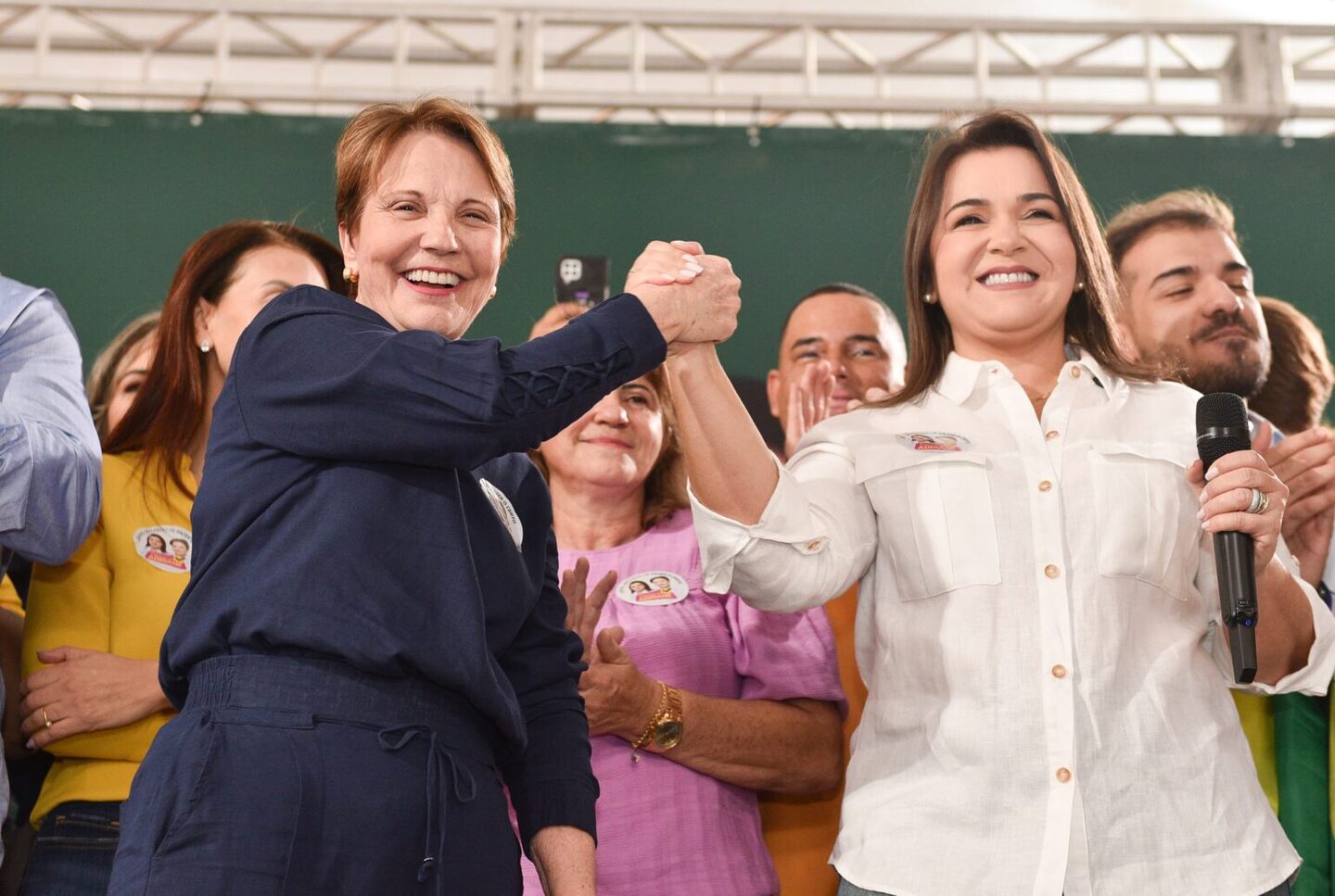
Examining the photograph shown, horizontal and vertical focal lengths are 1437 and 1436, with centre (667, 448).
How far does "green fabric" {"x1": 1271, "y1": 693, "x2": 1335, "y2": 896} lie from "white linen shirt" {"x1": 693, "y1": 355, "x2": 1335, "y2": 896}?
497mm

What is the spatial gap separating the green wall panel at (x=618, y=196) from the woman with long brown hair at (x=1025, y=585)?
2.34 meters

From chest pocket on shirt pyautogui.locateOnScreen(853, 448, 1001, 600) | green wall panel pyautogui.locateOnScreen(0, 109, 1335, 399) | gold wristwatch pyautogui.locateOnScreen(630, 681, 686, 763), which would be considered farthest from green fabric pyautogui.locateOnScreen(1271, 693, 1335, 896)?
green wall panel pyautogui.locateOnScreen(0, 109, 1335, 399)

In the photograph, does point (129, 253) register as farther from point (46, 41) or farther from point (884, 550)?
point (884, 550)

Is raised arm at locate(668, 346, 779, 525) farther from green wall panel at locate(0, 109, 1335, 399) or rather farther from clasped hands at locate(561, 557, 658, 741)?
green wall panel at locate(0, 109, 1335, 399)

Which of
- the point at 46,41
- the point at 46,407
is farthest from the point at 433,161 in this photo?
the point at 46,41

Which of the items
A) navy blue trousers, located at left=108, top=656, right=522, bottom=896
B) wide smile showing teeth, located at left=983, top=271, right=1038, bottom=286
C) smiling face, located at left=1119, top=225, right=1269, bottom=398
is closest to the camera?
navy blue trousers, located at left=108, top=656, right=522, bottom=896

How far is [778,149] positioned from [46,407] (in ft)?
9.64

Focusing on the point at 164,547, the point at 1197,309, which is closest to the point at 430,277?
the point at 164,547

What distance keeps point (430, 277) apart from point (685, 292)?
1.10ft

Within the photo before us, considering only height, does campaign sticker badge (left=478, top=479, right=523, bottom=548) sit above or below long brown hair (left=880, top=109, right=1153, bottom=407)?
below

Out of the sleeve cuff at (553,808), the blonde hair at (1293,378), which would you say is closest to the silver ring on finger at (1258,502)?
the sleeve cuff at (553,808)

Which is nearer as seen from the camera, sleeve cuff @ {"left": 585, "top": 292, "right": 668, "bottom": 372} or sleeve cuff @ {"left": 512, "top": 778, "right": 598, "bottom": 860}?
sleeve cuff @ {"left": 585, "top": 292, "right": 668, "bottom": 372}

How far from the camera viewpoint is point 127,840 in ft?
4.78

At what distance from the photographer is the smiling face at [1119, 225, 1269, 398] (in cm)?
310
